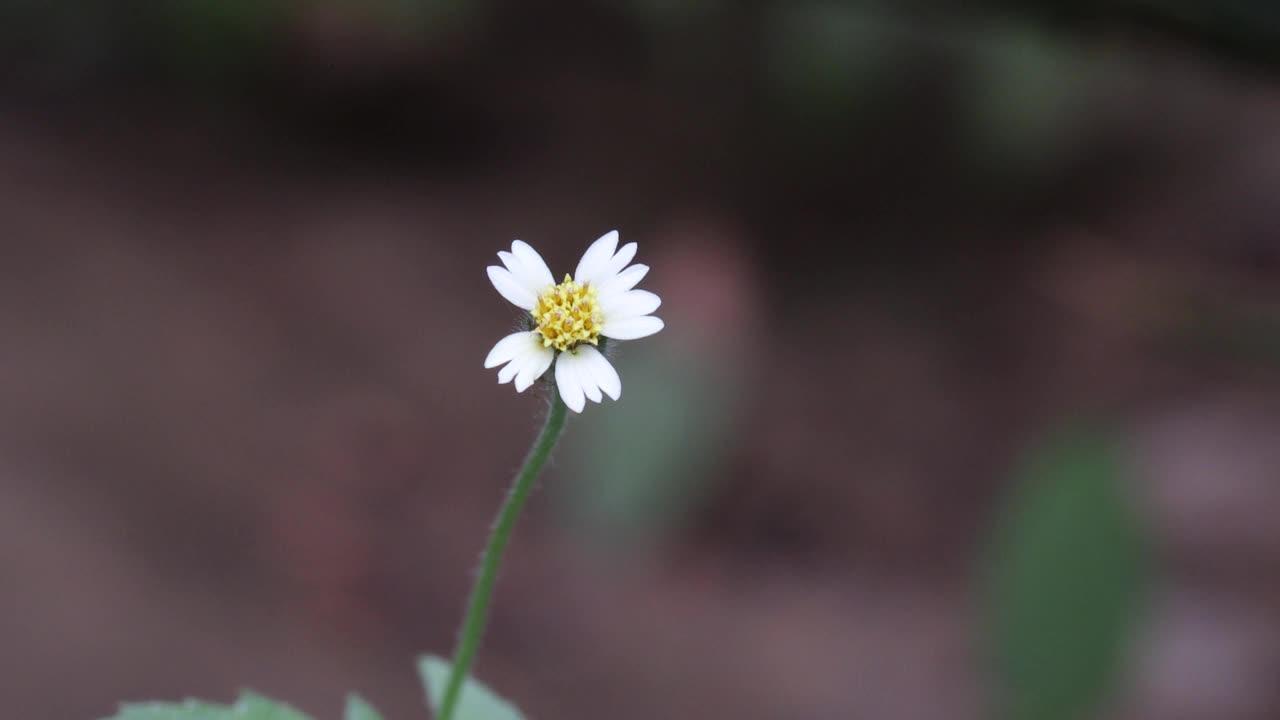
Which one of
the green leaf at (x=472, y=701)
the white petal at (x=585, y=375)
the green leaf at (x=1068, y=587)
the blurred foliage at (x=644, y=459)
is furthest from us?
the blurred foliage at (x=644, y=459)

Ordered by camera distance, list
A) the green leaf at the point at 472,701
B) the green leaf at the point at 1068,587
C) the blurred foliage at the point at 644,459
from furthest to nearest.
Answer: the blurred foliage at the point at 644,459, the green leaf at the point at 1068,587, the green leaf at the point at 472,701

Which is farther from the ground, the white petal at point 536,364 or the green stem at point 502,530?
the white petal at point 536,364

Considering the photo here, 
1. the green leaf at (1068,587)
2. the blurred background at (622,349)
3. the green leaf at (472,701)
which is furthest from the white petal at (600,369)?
the blurred background at (622,349)

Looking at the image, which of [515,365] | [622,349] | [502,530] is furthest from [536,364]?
[622,349]

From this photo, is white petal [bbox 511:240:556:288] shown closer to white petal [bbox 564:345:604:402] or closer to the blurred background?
white petal [bbox 564:345:604:402]

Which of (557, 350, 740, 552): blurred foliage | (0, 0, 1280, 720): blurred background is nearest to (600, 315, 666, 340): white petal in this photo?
(0, 0, 1280, 720): blurred background

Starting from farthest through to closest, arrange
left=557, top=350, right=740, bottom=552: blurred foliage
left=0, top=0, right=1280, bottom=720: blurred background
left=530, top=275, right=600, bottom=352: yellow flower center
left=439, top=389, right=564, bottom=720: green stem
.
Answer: left=557, top=350, right=740, bottom=552: blurred foliage
left=0, top=0, right=1280, bottom=720: blurred background
left=530, top=275, right=600, bottom=352: yellow flower center
left=439, top=389, right=564, bottom=720: green stem

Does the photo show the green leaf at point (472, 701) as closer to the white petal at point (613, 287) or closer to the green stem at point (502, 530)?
the green stem at point (502, 530)
